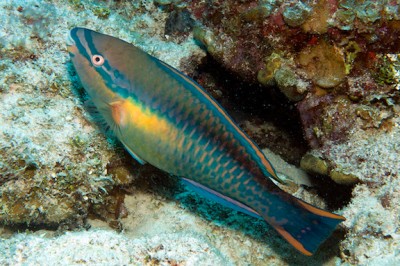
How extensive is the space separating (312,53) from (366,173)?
1298 millimetres

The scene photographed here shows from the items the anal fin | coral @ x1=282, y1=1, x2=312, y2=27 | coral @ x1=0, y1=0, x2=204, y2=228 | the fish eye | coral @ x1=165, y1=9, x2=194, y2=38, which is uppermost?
coral @ x1=282, y1=1, x2=312, y2=27

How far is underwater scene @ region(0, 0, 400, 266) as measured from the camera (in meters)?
2.61

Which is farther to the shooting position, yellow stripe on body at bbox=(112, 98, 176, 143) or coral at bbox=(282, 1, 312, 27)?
coral at bbox=(282, 1, 312, 27)

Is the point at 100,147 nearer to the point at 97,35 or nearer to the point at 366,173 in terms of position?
the point at 97,35

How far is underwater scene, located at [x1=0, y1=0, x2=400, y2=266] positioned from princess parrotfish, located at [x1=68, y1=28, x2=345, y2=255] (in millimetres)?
10

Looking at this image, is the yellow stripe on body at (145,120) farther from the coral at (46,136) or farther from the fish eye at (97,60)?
the coral at (46,136)

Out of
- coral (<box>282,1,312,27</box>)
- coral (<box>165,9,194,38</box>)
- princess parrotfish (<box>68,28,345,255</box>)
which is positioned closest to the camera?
princess parrotfish (<box>68,28,345,255</box>)

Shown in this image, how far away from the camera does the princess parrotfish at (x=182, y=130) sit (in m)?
2.60

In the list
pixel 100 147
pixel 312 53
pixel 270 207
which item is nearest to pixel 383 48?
pixel 312 53

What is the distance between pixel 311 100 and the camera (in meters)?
3.39

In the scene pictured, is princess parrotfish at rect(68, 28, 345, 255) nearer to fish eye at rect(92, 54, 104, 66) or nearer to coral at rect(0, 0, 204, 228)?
fish eye at rect(92, 54, 104, 66)

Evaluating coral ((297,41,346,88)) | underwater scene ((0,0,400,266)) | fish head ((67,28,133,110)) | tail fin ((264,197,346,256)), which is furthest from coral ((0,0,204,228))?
coral ((297,41,346,88))

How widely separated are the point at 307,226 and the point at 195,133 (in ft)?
4.07

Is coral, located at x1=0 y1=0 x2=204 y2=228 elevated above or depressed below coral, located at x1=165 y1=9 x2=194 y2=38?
below
